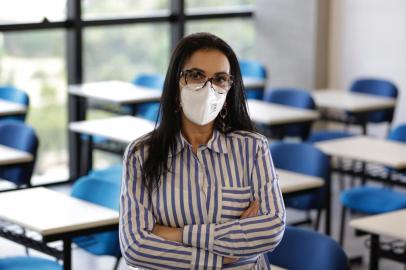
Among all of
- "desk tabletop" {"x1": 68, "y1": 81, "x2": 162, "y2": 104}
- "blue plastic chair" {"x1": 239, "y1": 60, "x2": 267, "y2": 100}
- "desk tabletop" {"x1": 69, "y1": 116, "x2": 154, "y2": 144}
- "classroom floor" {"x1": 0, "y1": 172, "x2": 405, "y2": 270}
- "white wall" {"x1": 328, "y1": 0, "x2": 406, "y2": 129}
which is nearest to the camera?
"classroom floor" {"x1": 0, "y1": 172, "x2": 405, "y2": 270}

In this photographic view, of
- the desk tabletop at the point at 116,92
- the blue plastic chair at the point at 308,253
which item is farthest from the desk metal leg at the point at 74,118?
the blue plastic chair at the point at 308,253

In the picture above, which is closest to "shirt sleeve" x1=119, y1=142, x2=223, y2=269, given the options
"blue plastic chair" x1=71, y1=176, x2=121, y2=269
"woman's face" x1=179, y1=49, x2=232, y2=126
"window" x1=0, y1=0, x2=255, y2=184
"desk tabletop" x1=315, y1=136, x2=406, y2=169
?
"woman's face" x1=179, y1=49, x2=232, y2=126

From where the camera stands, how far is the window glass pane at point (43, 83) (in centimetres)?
703

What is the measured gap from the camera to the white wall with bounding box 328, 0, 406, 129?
7758 mm

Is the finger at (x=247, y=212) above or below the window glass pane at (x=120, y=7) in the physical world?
below

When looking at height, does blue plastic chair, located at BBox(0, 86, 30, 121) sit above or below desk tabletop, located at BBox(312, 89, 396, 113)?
above

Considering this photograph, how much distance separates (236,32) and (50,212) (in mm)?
5370

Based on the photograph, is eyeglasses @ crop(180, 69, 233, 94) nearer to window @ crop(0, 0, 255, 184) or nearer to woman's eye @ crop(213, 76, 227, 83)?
woman's eye @ crop(213, 76, 227, 83)

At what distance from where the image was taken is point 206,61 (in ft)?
7.77

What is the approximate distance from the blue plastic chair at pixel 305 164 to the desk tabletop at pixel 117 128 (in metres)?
1.10

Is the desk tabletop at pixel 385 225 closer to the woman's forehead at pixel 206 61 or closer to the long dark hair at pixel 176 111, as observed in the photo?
the long dark hair at pixel 176 111

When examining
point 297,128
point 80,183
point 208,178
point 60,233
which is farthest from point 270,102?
point 208,178

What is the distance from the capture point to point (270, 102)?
7051 mm

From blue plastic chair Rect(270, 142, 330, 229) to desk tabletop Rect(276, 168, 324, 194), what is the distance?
203mm
